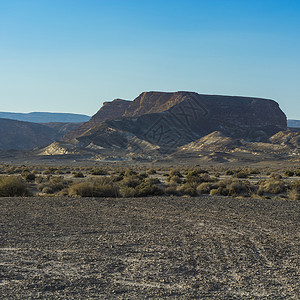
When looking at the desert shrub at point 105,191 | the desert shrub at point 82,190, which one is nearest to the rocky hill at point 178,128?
the desert shrub at point 105,191

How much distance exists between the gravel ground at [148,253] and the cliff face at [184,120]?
100849 millimetres

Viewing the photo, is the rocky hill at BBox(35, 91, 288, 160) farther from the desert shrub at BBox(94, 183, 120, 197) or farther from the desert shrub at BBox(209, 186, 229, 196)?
the desert shrub at BBox(94, 183, 120, 197)

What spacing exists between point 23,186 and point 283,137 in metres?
113

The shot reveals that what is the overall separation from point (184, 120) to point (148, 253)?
14332 centimetres

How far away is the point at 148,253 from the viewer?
9312 millimetres

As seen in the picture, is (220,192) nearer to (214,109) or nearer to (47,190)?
(47,190)

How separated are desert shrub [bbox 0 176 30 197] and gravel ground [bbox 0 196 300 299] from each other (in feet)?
15.9

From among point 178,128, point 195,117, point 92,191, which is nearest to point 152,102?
point 195,117

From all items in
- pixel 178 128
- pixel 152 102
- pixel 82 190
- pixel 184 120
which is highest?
pixel 152 102

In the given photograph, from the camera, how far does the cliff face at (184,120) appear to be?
443 feet

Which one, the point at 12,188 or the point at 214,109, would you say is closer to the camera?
the point at 12,188

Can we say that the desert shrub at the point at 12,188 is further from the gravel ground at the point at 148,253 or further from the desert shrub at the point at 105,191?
the gravel ground at the point at 148,253

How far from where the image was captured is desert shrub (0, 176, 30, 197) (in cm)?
2089

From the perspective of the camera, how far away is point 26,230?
38.6 ft
